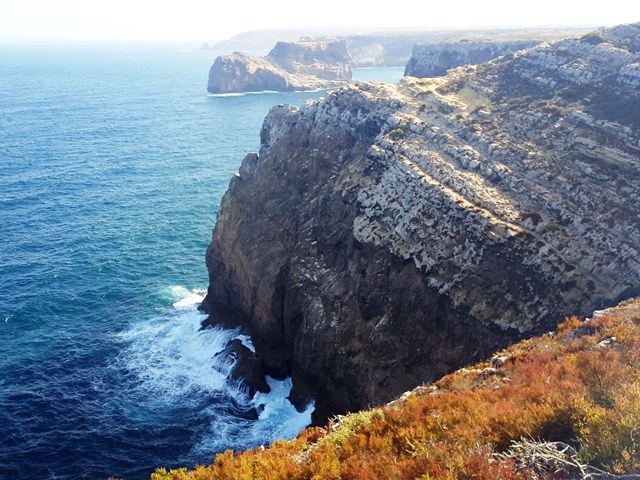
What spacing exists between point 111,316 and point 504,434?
5569 centimetres

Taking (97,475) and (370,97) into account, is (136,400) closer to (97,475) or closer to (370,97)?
(97,475)

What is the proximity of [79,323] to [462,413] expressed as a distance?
53929mm

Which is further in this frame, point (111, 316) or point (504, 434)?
point (111, 316)

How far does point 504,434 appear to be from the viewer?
13961mm

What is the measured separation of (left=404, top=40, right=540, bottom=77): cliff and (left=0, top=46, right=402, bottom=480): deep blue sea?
9178cm

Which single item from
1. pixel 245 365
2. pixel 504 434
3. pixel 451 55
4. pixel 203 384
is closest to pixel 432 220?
pixel 245 365

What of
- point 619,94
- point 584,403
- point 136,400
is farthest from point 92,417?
point 619,94

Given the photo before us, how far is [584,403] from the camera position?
45.1 feet

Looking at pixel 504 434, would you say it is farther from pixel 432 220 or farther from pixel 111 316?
pixel 111 316

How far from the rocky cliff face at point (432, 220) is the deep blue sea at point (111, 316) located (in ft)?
23.1

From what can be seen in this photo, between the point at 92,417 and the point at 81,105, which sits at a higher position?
the point at 81,105

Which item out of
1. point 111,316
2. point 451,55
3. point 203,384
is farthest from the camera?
point 451,55

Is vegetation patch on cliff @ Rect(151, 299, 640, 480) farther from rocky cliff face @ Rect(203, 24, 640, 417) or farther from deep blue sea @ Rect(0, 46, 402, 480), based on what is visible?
deep blue sea @ Rect(0, 46, 402, 480)

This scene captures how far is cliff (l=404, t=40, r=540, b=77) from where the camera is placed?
155 metres
